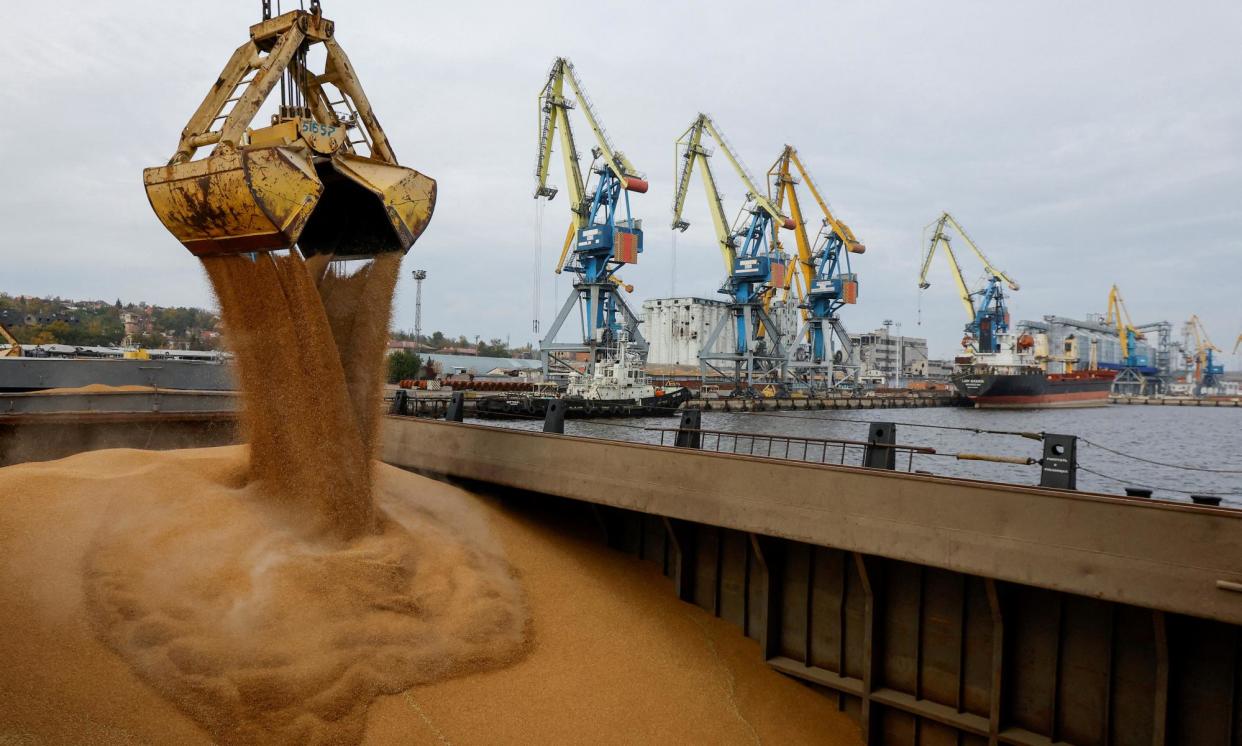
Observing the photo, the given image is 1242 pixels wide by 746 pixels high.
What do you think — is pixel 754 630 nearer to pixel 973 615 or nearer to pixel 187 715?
pixel 973 615

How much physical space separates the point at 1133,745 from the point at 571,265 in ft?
157

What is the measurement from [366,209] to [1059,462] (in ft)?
26.5

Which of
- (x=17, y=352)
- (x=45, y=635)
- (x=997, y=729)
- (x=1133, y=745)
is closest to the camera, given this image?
(x=45, y=635)

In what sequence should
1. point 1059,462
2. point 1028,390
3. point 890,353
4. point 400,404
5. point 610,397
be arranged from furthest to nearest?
1. point 890,353
2. point 1028,390
3. point 610,397
4. point 400,404
5. point 1059,462

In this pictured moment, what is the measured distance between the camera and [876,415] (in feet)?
220

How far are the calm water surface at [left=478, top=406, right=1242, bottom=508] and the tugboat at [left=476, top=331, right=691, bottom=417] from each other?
1.18 m

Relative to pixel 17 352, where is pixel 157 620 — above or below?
below

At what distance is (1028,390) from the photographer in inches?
2822

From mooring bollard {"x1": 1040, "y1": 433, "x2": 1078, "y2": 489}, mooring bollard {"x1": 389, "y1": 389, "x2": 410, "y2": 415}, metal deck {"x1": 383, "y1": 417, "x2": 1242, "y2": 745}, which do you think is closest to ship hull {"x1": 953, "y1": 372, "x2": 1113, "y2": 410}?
mooring bollard {"x1": 389, "y1": 389, "x2": 410, "y2": 415}

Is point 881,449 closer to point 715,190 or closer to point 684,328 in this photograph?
point 715,190

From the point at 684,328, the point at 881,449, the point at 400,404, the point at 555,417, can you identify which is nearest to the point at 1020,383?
the point at 684,328

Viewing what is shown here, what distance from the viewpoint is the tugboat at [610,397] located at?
1671 inches

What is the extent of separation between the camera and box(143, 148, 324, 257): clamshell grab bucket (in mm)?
6664

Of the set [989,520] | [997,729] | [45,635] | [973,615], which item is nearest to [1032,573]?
[989,520]
